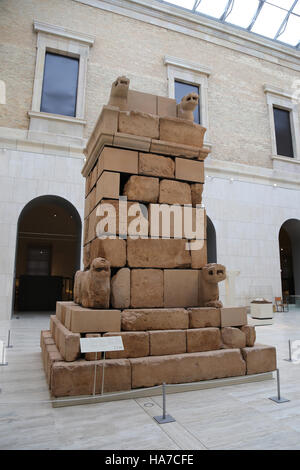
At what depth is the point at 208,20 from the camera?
1517 cm

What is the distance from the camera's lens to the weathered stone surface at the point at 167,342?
3995 millimetres

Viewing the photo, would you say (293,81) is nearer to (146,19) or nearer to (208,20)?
(208,20)

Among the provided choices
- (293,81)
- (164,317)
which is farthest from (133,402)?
(293,81)

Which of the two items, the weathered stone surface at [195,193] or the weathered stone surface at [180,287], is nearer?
the weathered stone surface at [180,287]

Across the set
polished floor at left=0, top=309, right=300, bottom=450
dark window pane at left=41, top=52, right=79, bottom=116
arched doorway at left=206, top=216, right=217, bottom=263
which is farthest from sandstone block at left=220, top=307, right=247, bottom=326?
dark window pane at left=41, top=52, right=79, bottom=116

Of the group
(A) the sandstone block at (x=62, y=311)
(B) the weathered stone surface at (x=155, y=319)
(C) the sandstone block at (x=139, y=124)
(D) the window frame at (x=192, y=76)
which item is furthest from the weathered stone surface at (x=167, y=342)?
(D) the window frame at (x=192, y=76)

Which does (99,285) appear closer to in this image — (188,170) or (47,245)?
(188,170)

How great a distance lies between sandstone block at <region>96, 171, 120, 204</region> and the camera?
14.6ft

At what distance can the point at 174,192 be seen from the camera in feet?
16.0

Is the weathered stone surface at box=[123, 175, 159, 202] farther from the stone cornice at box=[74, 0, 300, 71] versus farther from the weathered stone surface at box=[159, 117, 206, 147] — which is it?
the stone cornice at box=[74, 0, 300, 71]

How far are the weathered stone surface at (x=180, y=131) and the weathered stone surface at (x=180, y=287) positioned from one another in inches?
81.5

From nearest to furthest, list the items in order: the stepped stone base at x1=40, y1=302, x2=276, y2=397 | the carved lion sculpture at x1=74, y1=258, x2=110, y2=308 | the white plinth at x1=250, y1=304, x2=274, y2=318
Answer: the stepped stone base at x1=40, y1=302, x2=276, y2=397
the carved lion sculpture at x1=74, y1=258, x2=110, y2=308
the white plinth at x1=250, y1=304, x2=274, y2=318

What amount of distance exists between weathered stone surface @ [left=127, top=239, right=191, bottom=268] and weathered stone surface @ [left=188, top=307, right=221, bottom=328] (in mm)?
690

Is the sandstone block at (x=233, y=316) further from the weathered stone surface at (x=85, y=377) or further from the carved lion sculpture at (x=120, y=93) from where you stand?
the carved lion sculpture at (x=120, y=93)
